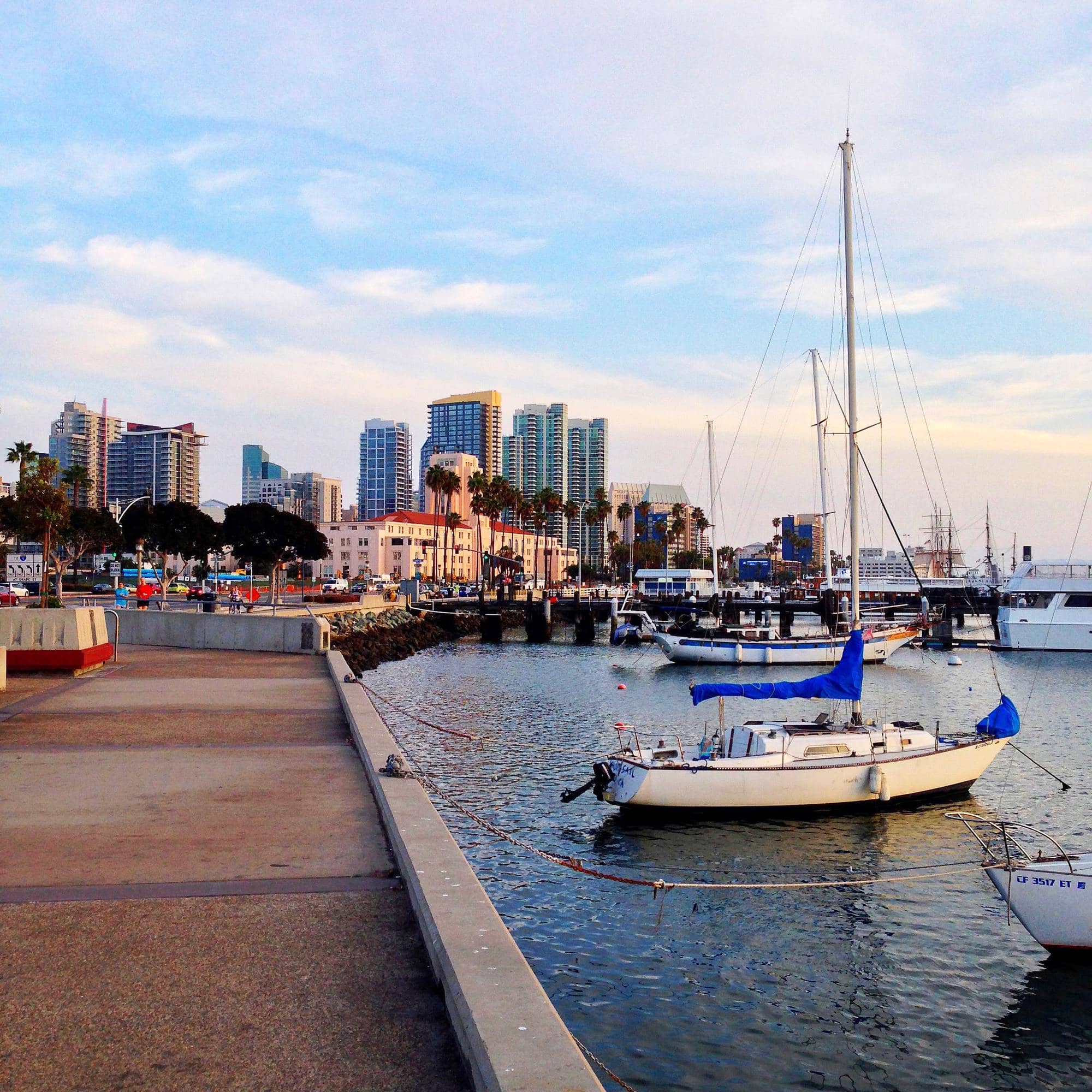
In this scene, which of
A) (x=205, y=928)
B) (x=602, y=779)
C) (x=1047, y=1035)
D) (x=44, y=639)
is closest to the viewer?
(x=205, y=928)

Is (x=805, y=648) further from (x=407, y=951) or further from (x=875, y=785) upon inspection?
(x=407, y=951)

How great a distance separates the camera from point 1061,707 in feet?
146

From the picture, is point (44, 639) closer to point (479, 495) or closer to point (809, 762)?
point (809, 762)

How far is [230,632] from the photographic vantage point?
39312 mm

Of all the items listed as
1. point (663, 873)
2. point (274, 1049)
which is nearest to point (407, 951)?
point (274, 1049)

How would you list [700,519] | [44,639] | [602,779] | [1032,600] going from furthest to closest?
[700,519], [1032,600], [44,639], [602,779]

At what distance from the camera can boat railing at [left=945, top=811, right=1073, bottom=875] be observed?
556 inches

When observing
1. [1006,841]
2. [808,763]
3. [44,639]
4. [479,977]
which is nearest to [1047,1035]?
[1006,841]

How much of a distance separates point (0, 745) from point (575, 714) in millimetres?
24888

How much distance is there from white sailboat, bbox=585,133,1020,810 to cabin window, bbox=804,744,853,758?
0.02m

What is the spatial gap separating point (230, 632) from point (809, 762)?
25.3m

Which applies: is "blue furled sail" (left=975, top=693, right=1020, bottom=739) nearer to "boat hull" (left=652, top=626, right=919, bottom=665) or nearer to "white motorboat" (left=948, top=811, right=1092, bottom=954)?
"white motorboat" (left=948, top=811, right=1092, bottom=954)

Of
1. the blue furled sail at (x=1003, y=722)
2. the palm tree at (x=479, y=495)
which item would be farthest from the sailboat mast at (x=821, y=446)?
the palm tree at (x=479, y=495)

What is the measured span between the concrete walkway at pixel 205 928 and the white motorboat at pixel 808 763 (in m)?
7.36
